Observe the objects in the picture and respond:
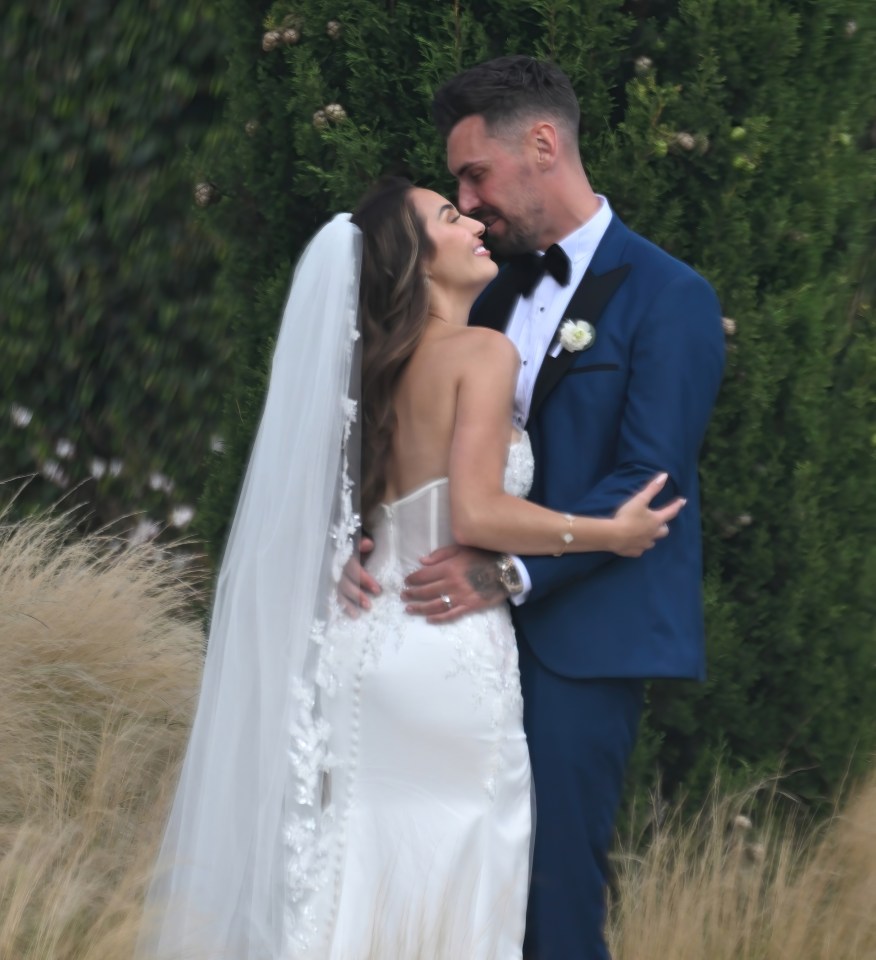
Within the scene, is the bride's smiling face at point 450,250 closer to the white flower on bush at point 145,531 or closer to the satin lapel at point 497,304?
the satin lapel at point 497,304

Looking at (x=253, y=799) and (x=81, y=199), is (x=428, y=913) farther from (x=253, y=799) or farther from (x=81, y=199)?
(x=81, y=199)

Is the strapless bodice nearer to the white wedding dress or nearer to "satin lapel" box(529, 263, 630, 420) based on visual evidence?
the white wedding dress

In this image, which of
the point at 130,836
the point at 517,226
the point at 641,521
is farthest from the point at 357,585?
the point at 130,836

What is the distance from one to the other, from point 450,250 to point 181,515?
346 cm

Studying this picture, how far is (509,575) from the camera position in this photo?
3262 mm

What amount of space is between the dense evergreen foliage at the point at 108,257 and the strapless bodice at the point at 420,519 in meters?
Answer: 3.32

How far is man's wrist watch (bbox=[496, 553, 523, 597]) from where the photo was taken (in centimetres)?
325

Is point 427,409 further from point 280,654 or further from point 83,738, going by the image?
point 83,738

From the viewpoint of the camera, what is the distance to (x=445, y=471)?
3293 millimetres

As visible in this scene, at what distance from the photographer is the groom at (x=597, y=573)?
3.28 m

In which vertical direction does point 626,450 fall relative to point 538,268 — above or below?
below

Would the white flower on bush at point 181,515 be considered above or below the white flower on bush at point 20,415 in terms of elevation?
below

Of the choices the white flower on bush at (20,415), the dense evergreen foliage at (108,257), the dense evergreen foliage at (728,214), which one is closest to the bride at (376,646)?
the dense evergreen foliage at (728,214)

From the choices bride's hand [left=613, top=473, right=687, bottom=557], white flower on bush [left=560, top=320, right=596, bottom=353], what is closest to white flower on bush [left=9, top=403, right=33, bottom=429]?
white flower on bush [left=560, top=320, right=596, bottom=353]
